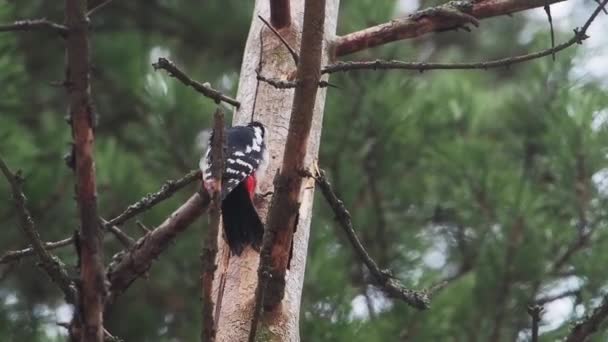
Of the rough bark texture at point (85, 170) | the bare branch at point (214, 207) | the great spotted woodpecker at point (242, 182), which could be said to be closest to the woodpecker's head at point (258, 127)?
the great spotted woodpecker at point (242, 182)

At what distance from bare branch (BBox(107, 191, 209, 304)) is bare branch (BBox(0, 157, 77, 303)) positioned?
44 centimetres

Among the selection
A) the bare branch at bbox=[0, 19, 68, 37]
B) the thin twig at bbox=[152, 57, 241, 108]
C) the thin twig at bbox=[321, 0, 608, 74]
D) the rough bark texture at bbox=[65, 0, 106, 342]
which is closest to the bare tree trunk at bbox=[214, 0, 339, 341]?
the thin twig at bbox=[152, 57, 241, 108]

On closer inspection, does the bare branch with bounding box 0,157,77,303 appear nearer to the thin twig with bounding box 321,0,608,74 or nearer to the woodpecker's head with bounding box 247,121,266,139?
the thin twig with bounding box 321,0,608,74

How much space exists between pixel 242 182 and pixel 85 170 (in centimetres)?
101

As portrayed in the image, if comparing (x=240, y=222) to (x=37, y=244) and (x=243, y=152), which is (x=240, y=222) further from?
(x=37, y=244)

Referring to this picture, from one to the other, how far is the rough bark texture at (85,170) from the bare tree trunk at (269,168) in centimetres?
56

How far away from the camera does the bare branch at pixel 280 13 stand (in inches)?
93.0

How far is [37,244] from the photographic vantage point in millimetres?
1636

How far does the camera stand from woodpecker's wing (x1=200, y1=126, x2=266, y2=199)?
92.1 inches

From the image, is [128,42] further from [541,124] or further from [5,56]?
[541,124]

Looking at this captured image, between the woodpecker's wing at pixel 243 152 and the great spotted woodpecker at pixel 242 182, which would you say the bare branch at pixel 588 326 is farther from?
the woodpecker's wing at pixel 243 152

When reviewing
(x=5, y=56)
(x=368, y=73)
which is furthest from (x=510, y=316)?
(x=5, y=56)

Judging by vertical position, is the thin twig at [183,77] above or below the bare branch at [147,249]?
above

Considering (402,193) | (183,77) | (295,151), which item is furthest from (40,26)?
(402,193)
